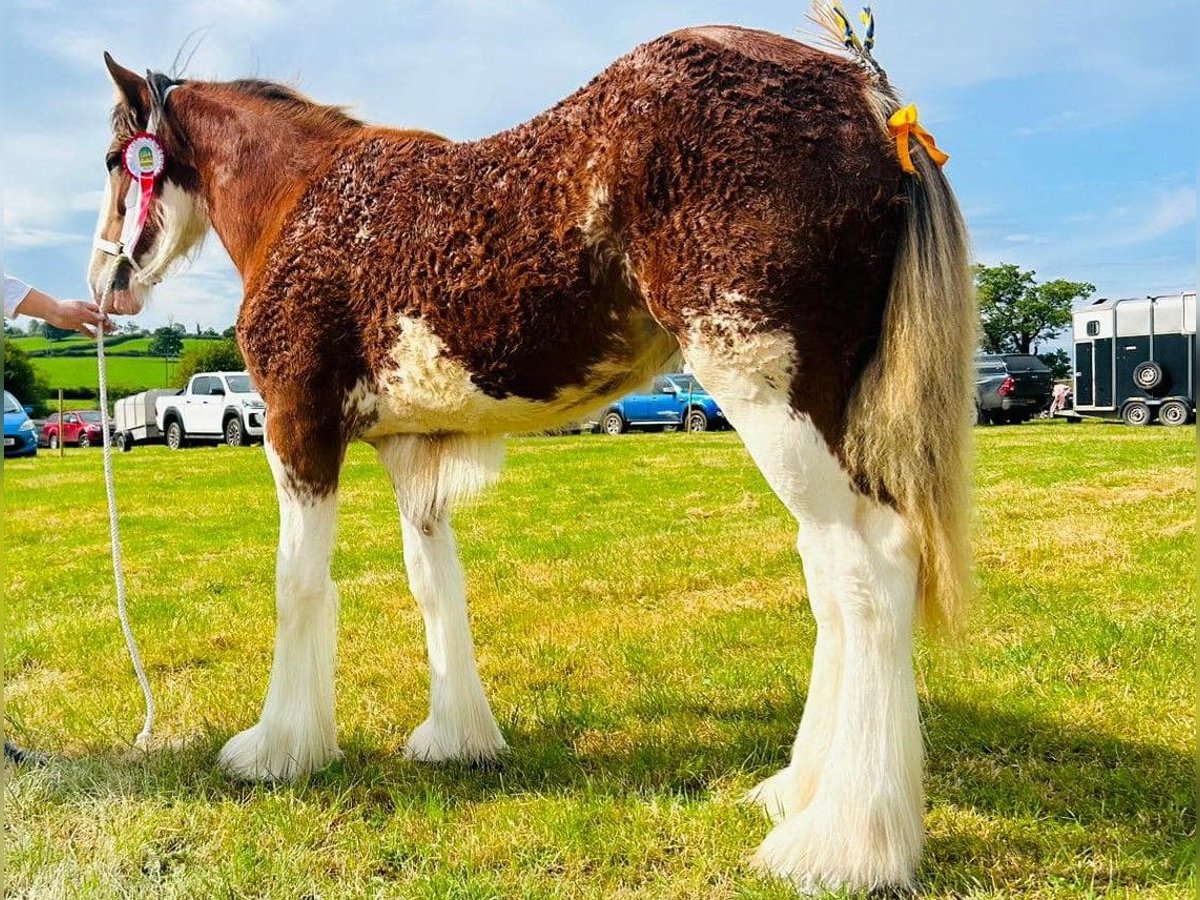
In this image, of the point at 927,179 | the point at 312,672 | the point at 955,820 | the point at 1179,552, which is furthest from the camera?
the point at 1179,552

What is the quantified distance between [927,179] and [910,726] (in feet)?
4.93

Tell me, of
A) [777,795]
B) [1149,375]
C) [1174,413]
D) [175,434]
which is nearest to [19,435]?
[175,434]

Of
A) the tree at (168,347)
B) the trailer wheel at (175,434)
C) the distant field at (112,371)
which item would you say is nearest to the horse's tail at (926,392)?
the trailer wheel at (175,434)

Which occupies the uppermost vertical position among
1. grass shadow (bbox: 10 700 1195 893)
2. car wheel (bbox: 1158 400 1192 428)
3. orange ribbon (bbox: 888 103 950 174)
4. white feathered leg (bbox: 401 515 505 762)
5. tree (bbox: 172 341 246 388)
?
tree (bbox: 172 341 246 388)

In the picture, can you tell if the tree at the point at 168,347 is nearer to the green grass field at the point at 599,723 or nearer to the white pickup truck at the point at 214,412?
the white pickup truck at the point at 214,412

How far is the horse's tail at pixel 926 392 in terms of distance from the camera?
2.50m

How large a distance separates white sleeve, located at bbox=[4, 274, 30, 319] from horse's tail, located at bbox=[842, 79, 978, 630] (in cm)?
318

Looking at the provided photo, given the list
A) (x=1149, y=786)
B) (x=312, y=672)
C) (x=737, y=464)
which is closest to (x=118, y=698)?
(x=312, y=672)

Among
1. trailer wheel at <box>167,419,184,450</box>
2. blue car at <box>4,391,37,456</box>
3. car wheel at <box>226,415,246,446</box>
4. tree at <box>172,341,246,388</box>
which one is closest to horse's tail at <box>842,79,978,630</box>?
car wheel at <box>226,415,246,446</box>

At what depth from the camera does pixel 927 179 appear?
2.56 m

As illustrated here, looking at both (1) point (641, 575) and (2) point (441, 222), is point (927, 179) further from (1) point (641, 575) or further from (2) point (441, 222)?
(1) point (641, 575)

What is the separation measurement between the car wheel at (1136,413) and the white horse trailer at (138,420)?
83.7 ft

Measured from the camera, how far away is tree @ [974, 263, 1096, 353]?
62.4 m

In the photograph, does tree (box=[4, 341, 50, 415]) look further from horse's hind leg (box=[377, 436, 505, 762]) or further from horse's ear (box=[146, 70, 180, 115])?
horse's hind leg (box=[377, 436, 505, 762])
